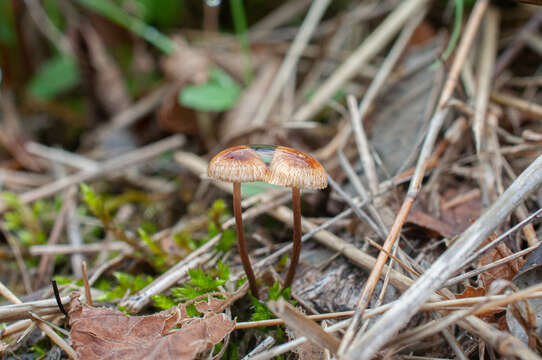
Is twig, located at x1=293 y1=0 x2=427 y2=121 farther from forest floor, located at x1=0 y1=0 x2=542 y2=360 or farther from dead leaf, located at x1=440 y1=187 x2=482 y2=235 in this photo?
dead leaf, located at x1=440 y1=187 x2=482 y2=235

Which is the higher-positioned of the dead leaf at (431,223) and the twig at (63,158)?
the dead leaf at (431,223)

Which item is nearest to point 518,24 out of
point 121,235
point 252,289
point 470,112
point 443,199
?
point 470,112


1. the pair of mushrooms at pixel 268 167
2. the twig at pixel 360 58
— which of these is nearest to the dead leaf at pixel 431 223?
the pair of mushrooms at pixel 268 167

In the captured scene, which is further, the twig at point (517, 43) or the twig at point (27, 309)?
the twig at point (517, 43)

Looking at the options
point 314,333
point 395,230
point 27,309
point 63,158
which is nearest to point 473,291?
point 395,230

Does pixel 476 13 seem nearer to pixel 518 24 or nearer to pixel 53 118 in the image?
pixel 518 24

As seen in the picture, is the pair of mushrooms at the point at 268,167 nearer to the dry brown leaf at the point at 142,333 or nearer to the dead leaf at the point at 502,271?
the dry brown leaf at the point at 142,333

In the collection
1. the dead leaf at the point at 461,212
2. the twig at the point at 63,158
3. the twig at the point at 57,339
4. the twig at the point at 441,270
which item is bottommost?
the twig at the point at 57,339

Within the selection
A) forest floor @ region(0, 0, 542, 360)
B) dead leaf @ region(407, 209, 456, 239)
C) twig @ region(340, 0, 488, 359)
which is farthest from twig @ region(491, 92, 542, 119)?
dead leaf @ region(407, 209, 456, 239)
